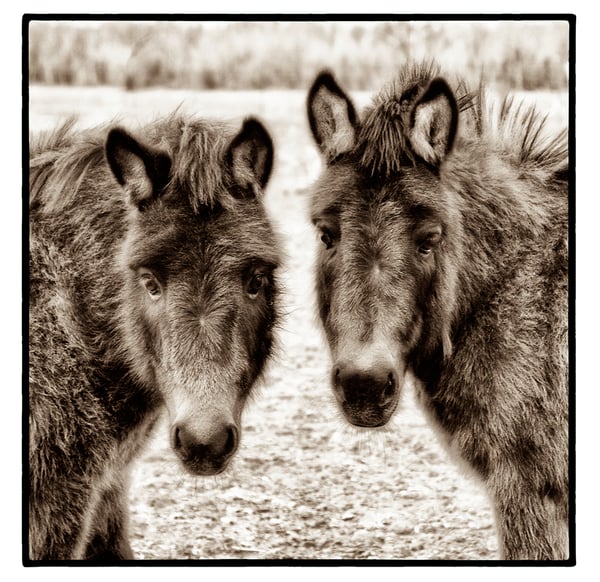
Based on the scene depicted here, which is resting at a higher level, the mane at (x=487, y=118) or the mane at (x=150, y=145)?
the mane at (x=487, y=118)

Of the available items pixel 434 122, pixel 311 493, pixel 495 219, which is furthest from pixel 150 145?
pixel 311 493

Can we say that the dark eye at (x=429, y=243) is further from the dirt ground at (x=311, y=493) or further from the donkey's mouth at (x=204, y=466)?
the donkey's mouth at (x=204, y=466)

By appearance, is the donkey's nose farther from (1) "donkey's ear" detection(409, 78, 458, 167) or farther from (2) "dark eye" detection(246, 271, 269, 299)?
Result: (1) "donkey's ear" detection(409, 78, 458, 167)

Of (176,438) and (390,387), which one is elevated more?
(390,387)

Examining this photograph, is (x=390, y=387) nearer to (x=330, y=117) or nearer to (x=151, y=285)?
(x=151, y=285)

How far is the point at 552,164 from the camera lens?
127 inches

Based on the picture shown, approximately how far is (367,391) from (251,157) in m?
0.88

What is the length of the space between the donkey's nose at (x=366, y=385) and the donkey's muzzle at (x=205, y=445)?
385 mm

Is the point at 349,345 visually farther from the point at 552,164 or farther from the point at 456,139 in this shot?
the point at 552,164

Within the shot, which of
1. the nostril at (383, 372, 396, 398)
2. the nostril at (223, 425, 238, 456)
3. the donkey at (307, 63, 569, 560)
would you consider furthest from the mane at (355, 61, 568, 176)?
the nostril at (223, 425, 238, 456)

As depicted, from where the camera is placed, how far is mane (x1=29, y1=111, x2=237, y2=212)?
3.00m

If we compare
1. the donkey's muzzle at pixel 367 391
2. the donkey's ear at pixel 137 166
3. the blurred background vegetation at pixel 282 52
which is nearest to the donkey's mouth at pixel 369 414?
the donkey's muzzle at pixel 367 391

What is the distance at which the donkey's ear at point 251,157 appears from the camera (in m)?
3.02

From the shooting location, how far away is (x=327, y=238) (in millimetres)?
3047
